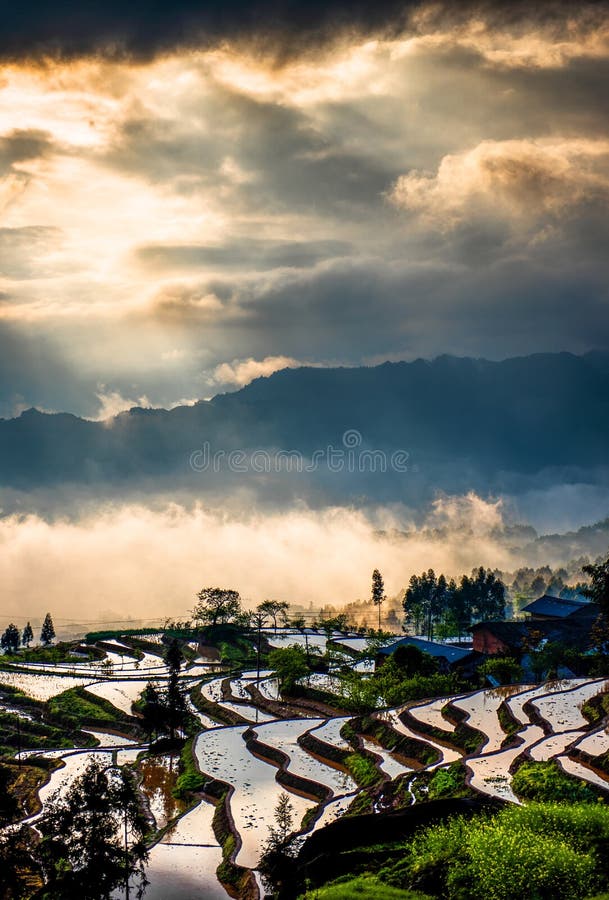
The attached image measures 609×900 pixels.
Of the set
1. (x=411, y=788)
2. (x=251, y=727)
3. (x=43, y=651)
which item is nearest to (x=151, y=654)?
(x=43, y=651)

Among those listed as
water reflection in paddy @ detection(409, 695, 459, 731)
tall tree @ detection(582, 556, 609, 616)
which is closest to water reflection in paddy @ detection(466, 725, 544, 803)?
water reflection in paddy @ detection(409, 695, 459, 731)

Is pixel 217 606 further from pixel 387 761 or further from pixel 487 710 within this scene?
pixel 387 761

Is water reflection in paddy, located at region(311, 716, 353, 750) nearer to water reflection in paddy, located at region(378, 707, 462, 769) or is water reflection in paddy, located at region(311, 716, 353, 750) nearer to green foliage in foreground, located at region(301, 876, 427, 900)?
water reflection in paddy, located at region(378, 707, 462, 769)

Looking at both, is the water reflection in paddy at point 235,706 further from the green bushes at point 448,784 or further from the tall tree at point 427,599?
the tall tree at point 427,599

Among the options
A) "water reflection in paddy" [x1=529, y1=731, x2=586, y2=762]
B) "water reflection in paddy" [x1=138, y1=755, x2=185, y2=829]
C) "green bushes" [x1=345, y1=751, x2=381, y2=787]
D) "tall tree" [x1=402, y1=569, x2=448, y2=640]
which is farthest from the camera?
"tall tree" [x1=402, y1=569, x2=448, y2=640]

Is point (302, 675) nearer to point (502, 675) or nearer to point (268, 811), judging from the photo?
point (502, 675)

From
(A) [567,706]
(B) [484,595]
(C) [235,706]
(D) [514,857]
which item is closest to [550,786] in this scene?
(D) [514,857]

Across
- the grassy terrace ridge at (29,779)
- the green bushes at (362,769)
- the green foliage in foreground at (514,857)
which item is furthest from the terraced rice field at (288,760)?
the green foliage in foreground at (514,857)
